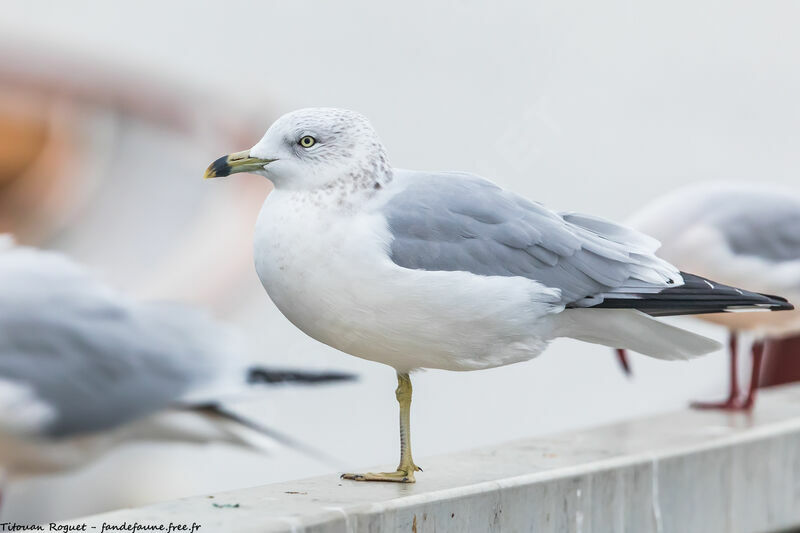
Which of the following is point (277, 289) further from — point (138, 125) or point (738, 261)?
point (138, 125)

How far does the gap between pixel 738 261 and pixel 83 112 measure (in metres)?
3.65

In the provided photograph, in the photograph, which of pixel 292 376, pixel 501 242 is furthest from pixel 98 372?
pixel 501 242

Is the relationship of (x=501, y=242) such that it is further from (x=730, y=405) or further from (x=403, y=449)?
(x=730, y=405)

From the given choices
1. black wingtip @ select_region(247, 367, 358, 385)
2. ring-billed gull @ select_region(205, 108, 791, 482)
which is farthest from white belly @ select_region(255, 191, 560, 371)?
black wingtip @ select_region(247, 367, 358, 385)

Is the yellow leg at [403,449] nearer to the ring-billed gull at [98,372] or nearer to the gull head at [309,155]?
the gull head at [309,155]

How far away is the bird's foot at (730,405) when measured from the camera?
3.29 meters

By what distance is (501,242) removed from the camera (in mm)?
1709

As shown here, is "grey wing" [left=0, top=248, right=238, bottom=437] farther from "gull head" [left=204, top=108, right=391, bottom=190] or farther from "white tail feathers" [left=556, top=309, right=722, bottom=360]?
"white tail feathers" [left=556, top=309, right=722, bottom=360]

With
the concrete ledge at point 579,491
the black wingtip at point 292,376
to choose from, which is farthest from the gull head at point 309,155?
the black wingtip at point 292,376

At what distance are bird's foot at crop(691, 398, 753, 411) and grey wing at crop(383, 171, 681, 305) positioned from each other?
5.30 feet

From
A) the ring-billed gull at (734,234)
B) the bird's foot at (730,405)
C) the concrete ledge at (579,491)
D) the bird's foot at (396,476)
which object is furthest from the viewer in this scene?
the bird's foot at (730,405)

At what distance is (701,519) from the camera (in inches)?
99.0

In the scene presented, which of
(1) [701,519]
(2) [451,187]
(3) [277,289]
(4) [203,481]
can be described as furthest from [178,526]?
(4) [203,481]

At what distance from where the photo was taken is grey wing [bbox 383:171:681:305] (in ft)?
5.46
